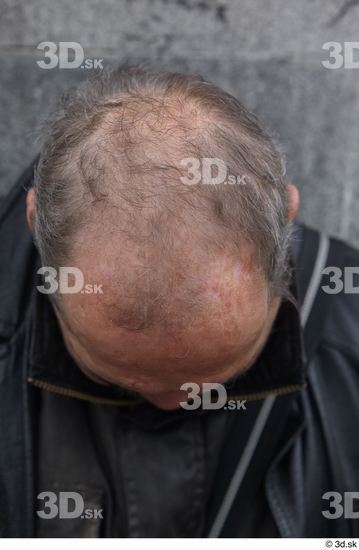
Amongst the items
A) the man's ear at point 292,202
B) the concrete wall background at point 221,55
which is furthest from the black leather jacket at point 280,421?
the concrete wall background at point 221,55

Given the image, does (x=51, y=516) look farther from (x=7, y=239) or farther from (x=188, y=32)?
A: (x=188, y=32)

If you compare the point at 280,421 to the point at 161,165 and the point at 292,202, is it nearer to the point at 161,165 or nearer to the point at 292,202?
the point at 292,202

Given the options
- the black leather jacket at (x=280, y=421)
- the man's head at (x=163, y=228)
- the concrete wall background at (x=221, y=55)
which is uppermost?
the concrete wall background at (x=221, y=55)

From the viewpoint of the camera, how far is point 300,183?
9.44ft

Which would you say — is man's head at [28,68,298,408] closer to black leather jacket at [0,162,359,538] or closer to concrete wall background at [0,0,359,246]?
black leather jacket at [0,162,359,538]

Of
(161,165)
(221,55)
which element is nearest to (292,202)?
(161,165)

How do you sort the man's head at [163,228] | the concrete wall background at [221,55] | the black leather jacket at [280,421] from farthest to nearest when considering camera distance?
the concrete wall background at [221,55], the black leather jacket at [280,421], the man's head at [163,228]

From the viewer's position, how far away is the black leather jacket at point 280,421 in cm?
203

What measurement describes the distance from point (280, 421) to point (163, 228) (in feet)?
2.27

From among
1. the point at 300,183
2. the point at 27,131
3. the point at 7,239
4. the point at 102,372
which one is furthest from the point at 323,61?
the point at 102,372

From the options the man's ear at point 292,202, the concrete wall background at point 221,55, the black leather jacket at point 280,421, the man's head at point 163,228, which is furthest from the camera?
the concrete wall background at point 221,55

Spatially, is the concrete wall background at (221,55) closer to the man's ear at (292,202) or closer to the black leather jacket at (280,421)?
the black leather jacket at (280,421)

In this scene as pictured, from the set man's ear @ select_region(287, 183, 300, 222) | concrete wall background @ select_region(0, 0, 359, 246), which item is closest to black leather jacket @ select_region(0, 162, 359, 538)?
man's ear @ select_region(287, 183, 300, 222)

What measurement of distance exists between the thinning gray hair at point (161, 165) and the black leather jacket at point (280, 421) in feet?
0.94
